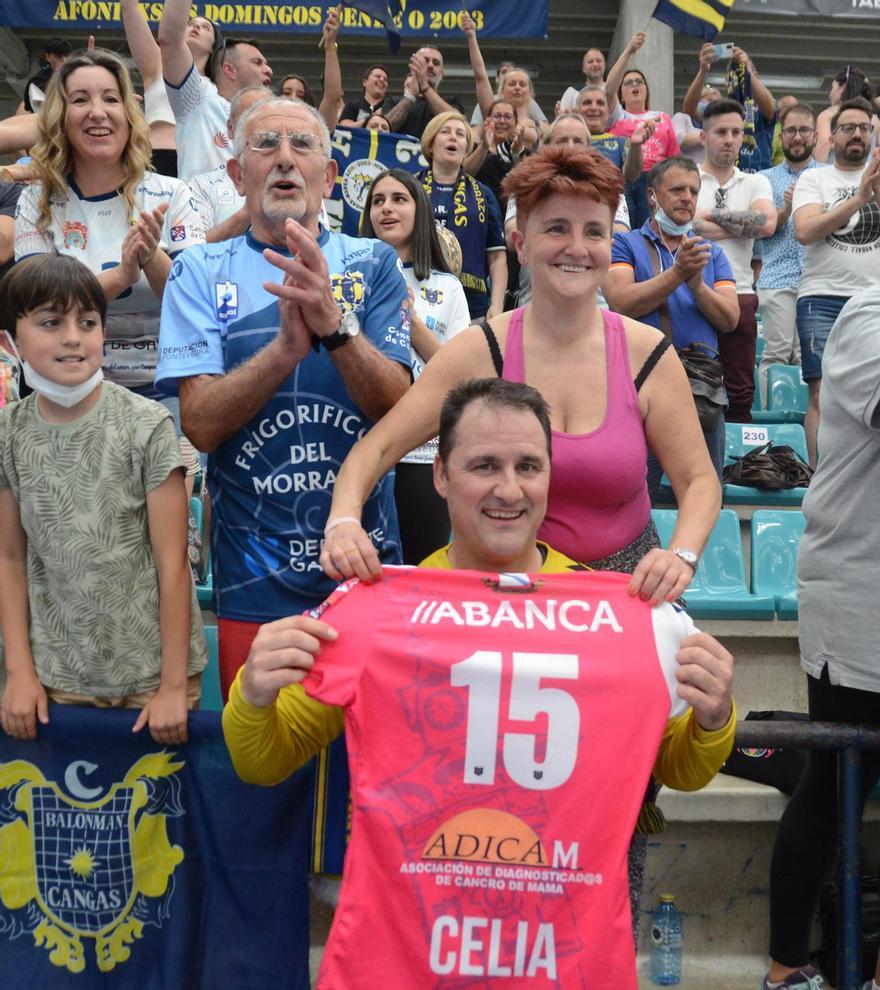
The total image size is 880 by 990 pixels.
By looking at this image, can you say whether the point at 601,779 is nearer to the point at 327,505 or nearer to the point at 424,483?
the point at 327,505

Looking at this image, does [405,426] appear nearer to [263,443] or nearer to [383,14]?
[263,443]

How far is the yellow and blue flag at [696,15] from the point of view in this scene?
1112 centimetres

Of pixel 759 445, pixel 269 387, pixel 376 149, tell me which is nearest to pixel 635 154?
pixel 376 149

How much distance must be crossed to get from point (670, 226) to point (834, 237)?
1.63 m

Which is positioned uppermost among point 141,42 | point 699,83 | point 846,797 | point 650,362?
point 699,83

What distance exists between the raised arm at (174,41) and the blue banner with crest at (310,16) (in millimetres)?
9710

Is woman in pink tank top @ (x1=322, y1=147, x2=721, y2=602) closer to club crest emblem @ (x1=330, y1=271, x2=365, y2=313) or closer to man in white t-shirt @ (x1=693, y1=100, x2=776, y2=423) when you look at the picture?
club crest emblem @ (x1=330, y1=271, x2=365, y2=313)

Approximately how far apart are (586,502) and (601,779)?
674mm

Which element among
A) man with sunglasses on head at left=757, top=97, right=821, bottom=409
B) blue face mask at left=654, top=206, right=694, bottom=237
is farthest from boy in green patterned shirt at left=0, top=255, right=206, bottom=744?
man with sunglasses on head at left=757, top=97, right=821, bottom=409

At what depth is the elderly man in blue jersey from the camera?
8.84 feet

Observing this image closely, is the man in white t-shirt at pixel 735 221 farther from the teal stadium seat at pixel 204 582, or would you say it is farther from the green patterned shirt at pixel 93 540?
the green patterned shirt at pixel 93 540

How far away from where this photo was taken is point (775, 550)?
5035mm

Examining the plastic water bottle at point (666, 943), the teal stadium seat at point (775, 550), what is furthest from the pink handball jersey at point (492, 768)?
the teal stadium seat at point (775, 550)

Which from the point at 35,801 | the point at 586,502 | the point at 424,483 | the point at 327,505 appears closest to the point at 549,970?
the point at 586,502
